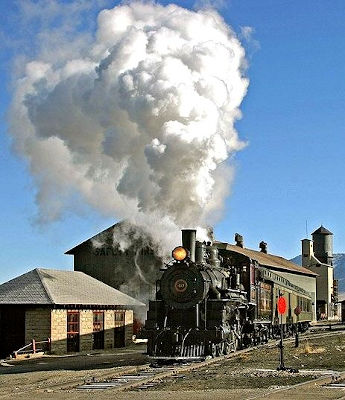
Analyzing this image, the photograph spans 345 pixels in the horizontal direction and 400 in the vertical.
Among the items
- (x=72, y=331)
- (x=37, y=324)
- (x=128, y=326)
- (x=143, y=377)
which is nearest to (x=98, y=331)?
(x=72, y=331)

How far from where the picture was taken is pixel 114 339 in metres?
37.6

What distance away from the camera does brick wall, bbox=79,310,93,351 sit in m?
34.5

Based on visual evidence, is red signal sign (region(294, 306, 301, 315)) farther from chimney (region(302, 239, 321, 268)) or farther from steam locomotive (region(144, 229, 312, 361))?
chimney (region(302, 239, 321, 268))

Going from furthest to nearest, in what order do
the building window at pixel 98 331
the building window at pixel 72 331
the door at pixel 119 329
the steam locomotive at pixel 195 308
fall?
1. the door at pixel 119 329
2. the building window at pixel 98 331
3. the building window at pixel 72 331
4. the steam locomotive at pixel 195 308

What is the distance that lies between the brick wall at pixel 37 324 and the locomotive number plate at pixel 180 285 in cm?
977

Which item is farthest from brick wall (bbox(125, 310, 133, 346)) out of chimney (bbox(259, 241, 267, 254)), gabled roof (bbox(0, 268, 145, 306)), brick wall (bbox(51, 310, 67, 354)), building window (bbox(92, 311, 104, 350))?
chimney (bbox(259, 241, 267, 254))

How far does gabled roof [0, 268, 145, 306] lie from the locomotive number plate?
929cm

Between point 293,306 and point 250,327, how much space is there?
10.1m

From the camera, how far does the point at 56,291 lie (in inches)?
1344

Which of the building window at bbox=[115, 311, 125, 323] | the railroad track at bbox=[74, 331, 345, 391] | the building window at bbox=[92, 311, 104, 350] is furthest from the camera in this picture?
the building window at bbox=[115, 311, 125, 323]

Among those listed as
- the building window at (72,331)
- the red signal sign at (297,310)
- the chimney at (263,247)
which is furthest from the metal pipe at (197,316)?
the chimney at (263,247)

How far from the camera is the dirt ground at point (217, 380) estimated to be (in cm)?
1499

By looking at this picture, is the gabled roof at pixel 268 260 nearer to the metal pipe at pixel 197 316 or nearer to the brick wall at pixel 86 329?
the brick wall at pixel 86 329

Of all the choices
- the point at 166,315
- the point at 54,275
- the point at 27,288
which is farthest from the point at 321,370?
the point at 54,275
